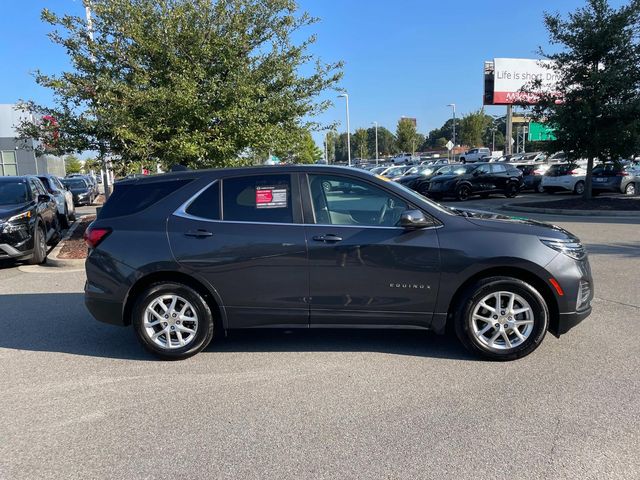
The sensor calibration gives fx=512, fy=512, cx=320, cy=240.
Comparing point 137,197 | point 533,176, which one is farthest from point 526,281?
point 533,176

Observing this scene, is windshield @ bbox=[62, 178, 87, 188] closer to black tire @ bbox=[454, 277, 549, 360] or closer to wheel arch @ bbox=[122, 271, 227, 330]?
wheel arch @ bbox=[122, 271, 227, 330]

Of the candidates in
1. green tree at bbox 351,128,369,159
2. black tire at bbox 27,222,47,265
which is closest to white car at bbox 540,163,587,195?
black tire at bbox 27,222,47,265

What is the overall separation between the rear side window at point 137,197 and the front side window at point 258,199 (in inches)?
17.5

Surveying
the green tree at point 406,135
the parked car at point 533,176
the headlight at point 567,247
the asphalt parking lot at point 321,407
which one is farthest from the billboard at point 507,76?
the headlight at point 567,247

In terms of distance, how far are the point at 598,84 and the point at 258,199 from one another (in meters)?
14.5

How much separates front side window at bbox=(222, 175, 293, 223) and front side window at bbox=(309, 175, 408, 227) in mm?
258

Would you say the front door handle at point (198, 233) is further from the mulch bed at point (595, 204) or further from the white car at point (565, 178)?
the white car at point (565, 178)

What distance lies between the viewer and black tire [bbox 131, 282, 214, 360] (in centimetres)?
454

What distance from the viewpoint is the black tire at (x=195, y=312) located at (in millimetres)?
4535

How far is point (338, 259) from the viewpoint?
4359mm

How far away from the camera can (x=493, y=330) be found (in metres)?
4.38

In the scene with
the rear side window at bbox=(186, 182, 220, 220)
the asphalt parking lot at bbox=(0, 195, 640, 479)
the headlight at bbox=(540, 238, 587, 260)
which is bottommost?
the asphalt parking lot at bbox=(0, 195, 640, 479)

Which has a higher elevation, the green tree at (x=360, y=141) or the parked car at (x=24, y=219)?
the green tree at (x=360, y=141)

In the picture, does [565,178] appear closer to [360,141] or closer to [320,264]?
[320,264]
